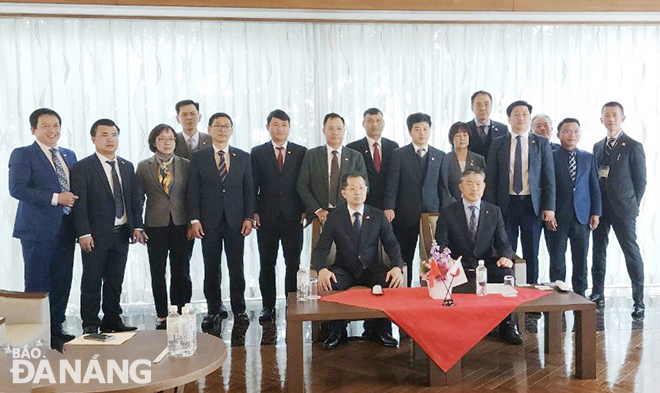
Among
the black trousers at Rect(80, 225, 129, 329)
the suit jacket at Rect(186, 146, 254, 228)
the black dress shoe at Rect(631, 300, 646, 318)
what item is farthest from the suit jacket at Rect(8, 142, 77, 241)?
the black dress shoe at Rect(631, 300, 646, 318)

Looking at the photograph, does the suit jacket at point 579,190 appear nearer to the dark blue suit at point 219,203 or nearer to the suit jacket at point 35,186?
the dark blue suit at point 219,203

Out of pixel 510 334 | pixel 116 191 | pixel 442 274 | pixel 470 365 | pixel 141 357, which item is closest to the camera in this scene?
pixel 141 357

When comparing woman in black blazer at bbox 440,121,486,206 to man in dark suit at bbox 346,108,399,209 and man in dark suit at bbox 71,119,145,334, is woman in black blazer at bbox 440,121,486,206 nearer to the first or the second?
man in dark suit at bbox 346,108,399,209

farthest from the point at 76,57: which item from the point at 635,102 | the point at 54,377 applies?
the point at 635,102

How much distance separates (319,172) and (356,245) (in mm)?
747

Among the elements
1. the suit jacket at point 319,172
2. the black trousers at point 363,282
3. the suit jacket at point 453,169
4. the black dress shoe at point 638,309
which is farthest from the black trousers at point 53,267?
the black dress shoe at point 638,309

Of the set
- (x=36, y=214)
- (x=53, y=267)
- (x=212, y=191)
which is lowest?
(x=53, y=267)

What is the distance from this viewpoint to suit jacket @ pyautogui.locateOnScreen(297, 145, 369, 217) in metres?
4.81

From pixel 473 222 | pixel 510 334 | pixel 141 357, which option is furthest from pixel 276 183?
pixel 141 357

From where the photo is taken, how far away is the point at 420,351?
3.76 m

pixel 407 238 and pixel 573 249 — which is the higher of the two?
pixel 407 238

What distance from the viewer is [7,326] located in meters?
3.55

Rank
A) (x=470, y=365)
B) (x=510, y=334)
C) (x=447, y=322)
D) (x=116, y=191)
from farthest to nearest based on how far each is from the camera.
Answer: (x=116, y=191)
(x=510, y=334)
(x=470, y=365)
(x=447, y=322)

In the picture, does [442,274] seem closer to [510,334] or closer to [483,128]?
[510,334]
